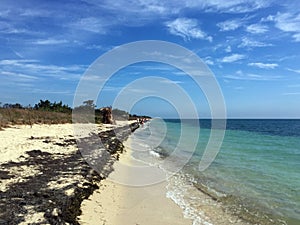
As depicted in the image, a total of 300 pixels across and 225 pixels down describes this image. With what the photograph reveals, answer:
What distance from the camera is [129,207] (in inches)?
305

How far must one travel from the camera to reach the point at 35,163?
1085 cm

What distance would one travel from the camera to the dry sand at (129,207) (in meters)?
6.70

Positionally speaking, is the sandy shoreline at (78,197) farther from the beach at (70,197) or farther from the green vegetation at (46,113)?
the green vegetation at (46,113)

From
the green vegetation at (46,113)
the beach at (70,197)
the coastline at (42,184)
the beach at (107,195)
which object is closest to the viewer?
the coastline at (42,184)

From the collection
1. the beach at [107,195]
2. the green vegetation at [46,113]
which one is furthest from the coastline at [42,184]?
the green vegetation at [46,113]

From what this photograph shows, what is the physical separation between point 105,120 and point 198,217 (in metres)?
44.2

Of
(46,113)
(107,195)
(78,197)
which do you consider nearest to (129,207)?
(107,195)

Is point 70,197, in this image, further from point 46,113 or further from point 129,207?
point 46,113

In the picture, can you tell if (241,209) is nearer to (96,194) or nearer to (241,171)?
(96,194)

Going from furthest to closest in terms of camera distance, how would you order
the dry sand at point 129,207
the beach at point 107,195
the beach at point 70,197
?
the dry sand at point 129,207 → the beach at point 107,195 → the beach at point 70,197

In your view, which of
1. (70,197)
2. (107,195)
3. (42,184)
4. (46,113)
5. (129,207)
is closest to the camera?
(70,197)

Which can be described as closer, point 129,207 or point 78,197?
point 78,197

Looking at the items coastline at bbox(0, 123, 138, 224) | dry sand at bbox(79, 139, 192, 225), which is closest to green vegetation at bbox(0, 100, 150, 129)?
coastline at bbox(0, 123, 138, 224)

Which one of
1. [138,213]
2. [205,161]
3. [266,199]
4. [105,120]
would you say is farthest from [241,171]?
[105,120]
